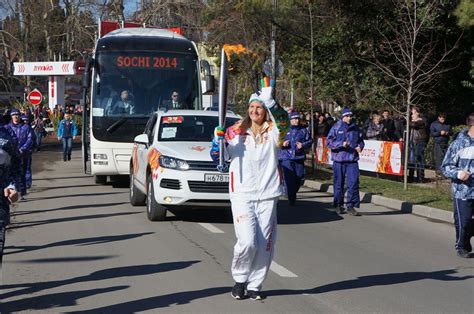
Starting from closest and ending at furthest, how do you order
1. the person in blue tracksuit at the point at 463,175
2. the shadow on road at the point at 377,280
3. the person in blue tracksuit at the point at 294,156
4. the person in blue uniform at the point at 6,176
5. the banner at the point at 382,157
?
1. the person in blue uniform at the point at 6,176
2. the shadow on road at the point at 377,280
3. the person in blue tracksuit at the point at 463,175
4. the person in blue tracksuit at the point at 294,156
5. the banner at the point at 382,157

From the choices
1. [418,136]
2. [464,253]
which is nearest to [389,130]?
[418,136]

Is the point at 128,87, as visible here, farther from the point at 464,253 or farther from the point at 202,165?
the point at 464,253

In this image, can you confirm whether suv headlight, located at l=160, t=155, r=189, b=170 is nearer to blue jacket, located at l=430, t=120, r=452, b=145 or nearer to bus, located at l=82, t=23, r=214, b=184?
bus, located at l=82, t=23, r=214, b=184

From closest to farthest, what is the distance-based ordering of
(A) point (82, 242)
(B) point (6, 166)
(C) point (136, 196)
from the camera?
(B) point (6, 166) → (A) point (82, 242) → (C) point (136, 196)

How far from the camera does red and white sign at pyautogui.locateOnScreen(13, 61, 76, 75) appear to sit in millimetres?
53750

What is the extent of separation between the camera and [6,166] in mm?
6426

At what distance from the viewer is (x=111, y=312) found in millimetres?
6465

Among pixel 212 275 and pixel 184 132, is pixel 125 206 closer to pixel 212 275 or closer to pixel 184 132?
pixel 184 132

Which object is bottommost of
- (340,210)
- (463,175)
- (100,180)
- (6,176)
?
(100,180)

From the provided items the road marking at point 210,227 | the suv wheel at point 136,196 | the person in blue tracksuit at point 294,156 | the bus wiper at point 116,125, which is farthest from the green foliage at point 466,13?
the road marking at point 210,227

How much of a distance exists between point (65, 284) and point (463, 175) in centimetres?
488

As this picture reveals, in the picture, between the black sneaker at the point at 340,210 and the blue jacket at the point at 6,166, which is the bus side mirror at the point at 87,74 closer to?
the black sneaker at the point at 340,210

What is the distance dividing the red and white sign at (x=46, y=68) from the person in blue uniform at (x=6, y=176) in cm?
4735

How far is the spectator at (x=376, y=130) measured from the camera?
2084 centimetres
